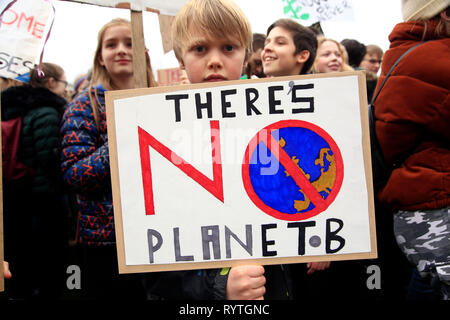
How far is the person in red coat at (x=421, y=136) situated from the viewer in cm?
148

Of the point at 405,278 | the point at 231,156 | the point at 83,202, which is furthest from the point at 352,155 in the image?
the point at 405,278

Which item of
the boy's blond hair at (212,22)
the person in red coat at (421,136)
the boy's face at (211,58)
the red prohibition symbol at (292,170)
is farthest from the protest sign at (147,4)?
the person in red coat at (421,136)

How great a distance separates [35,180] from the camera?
107 inches

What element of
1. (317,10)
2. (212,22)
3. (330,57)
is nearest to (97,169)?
(212,22)

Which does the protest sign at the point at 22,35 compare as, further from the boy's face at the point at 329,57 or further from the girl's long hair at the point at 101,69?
the boy's face at the point at 329,57

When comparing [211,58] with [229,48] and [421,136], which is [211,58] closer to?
[229,48]

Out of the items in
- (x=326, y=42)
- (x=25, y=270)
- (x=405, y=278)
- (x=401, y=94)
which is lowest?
(x=405, y=278)

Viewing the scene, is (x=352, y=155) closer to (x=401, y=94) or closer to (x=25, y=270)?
(x=401, y=94)

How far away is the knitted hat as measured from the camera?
1.54 meters

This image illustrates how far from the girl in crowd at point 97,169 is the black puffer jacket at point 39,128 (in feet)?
2.16

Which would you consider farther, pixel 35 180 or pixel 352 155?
→ pixel 35 180

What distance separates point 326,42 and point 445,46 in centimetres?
160

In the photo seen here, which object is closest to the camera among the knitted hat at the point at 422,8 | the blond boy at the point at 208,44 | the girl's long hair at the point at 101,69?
the blond boy at the point at 208,44

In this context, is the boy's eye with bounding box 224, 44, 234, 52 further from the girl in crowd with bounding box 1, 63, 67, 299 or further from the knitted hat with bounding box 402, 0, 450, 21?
the girl in crowd with bounding box 1, 63, 67, 299
